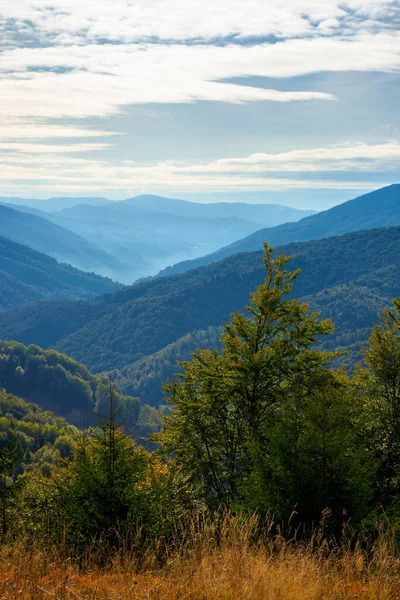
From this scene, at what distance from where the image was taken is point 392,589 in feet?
19.5

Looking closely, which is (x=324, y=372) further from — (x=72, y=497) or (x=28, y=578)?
(x=28, y=578)

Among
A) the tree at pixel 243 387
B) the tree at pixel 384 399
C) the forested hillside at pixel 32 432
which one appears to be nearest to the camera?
the tree at pixel 384 399

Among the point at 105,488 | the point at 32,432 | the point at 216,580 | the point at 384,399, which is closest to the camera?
the point at 216,580

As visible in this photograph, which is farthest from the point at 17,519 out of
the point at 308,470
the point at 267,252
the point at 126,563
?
the point at 267,252

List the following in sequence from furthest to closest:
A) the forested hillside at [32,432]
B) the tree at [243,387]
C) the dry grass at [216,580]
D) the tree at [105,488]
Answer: the forested hillside at [32,432], the tree at [243,387], the tree at [105,488], the dry grass at [216,580]

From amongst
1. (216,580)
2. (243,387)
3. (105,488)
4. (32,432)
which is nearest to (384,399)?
(243,387)

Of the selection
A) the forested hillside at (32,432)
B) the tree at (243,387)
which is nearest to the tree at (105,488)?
the tree at (243,387)

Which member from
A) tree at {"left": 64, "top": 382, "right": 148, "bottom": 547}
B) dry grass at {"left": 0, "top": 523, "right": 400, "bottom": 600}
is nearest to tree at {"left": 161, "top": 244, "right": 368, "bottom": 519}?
tree at {"left": 64, "top": 382, "right": 148, "bottom": 547}

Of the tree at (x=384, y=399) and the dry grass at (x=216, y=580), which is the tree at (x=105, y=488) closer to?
the dry grass at (x=216, y=580)

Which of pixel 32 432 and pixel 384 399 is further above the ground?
pixel 384 399

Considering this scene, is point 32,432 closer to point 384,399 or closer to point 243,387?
point 243,387

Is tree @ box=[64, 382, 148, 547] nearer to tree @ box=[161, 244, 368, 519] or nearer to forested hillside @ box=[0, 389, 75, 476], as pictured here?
tree @ box=[161, 244, 368, 519]

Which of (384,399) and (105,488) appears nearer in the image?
(105,488)

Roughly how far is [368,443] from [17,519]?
10.1m
